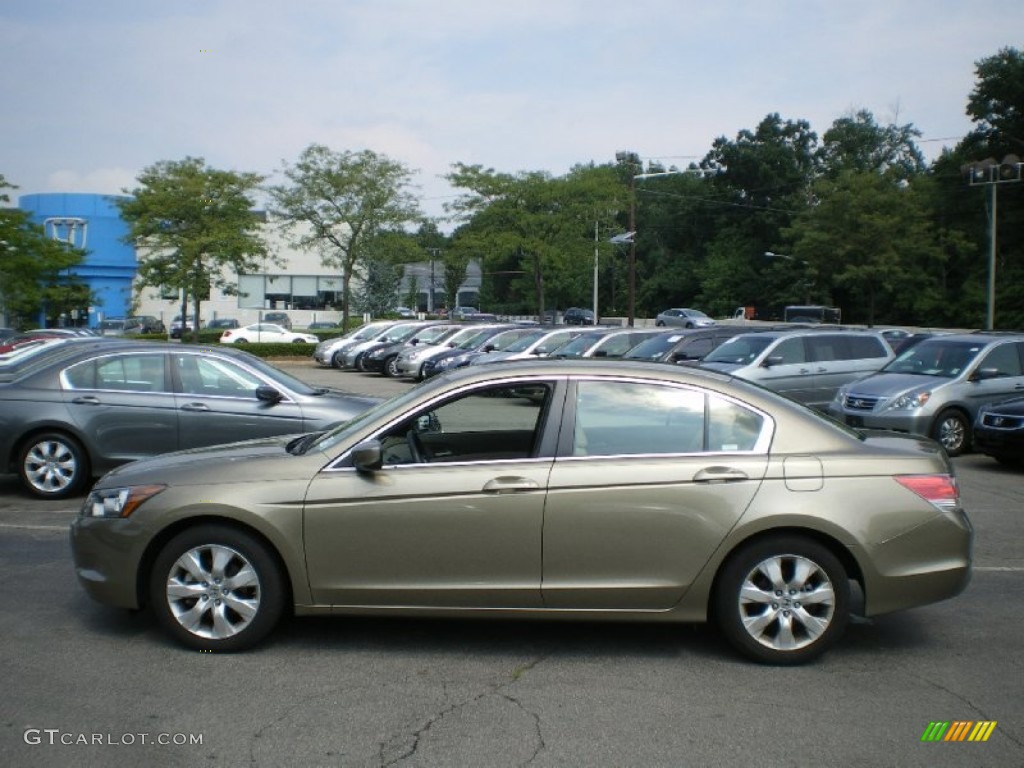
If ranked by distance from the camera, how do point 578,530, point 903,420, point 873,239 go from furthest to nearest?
point 873,239
point 903,420
point 578,530

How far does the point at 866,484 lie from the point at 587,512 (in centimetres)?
148

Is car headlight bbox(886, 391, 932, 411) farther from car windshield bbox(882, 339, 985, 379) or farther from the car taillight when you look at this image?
the car taillight

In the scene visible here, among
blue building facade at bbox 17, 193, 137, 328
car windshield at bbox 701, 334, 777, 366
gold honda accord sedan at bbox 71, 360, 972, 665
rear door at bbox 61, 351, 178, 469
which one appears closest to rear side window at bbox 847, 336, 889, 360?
car windshield at bbox 701, 334, 777, 366

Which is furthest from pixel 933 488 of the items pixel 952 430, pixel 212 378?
pixel 952 430

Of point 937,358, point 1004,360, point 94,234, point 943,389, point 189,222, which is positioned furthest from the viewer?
point 94,234

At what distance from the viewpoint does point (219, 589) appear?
5.34 metres

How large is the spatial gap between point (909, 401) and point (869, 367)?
13.2 ft

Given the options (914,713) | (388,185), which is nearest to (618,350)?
(914,713)

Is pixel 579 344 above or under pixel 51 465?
above

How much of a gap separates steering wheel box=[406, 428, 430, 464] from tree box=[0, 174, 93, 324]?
34.9 meters

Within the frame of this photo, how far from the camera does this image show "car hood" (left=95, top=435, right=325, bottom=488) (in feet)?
17.6

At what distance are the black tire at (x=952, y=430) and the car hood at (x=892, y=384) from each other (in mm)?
453

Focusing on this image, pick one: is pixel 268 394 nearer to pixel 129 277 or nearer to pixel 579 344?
pixel 579 344

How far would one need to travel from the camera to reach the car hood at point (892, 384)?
46.0ft
